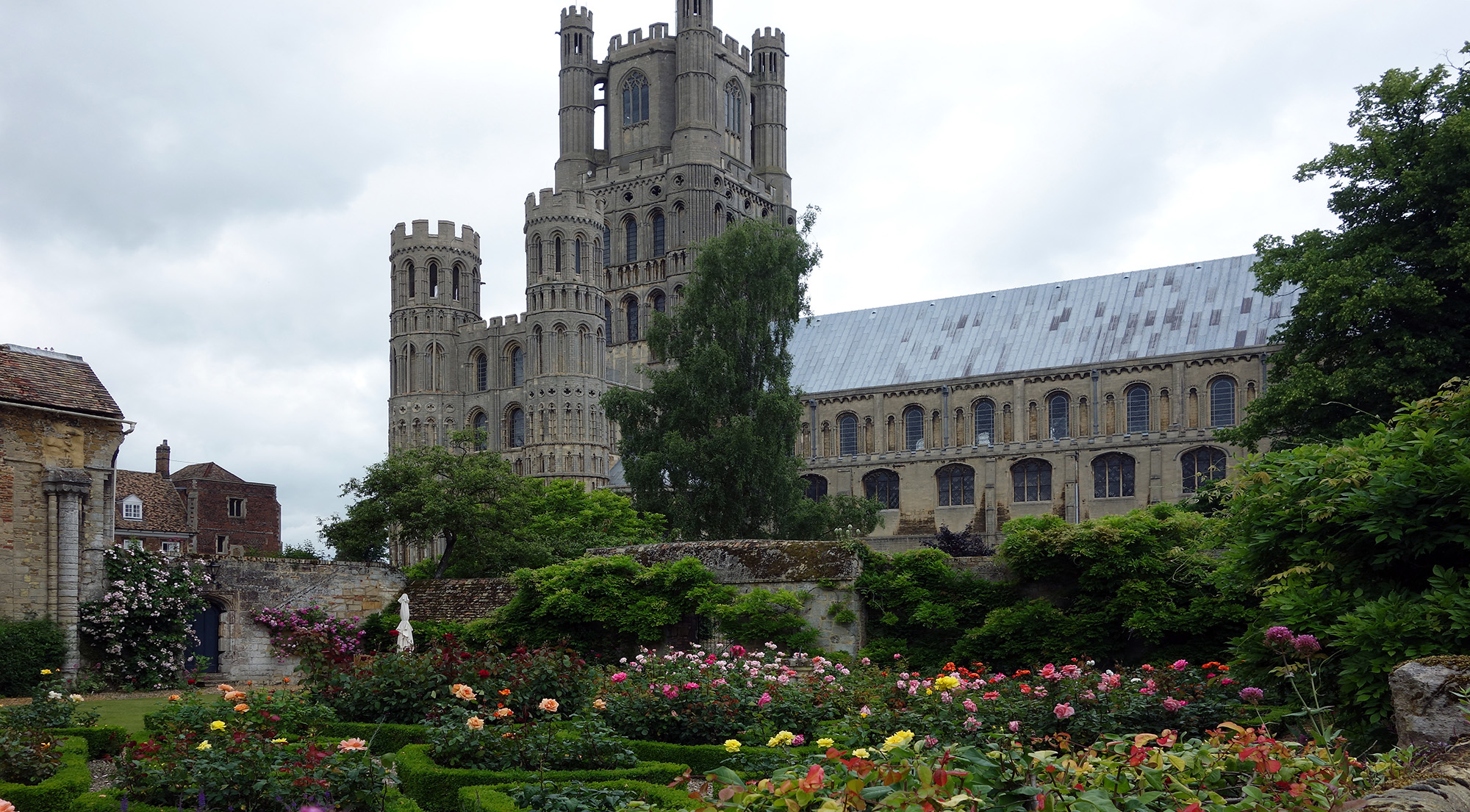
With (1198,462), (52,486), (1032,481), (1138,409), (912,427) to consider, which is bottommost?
(52,486)

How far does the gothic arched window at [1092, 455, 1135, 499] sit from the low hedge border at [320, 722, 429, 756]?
1657 inches

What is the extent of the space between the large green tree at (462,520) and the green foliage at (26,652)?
36.2 feet

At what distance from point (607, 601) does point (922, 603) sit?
15.7 feet

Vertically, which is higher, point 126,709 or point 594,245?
point 594,245

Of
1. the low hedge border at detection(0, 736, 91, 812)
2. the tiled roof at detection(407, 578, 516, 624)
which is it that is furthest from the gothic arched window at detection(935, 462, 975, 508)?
the low hedge border at detection(0, 736, 91, 812)

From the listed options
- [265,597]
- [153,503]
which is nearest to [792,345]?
[153,503]

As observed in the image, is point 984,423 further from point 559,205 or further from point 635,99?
point 635,99

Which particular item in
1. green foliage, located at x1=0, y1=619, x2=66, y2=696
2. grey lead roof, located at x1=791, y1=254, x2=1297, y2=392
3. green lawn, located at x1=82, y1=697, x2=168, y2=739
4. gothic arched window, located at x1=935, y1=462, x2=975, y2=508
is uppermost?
grey lead roof, located at x1=791, y1=254, x2=1297, y2=392

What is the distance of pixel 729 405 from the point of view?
3294 centimetres

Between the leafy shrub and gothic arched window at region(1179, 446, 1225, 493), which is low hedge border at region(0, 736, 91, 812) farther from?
gothic arched window at region(1179, 446, 1225, 493)

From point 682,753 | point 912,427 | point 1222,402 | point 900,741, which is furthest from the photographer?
point 912,427

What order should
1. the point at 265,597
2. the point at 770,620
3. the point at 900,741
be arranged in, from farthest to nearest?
the point at 265,597 < the point at 770,620 < the point at 900,741

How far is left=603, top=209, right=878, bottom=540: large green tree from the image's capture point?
31938 millimetres

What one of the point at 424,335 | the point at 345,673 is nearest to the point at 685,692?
the point at 345,673
